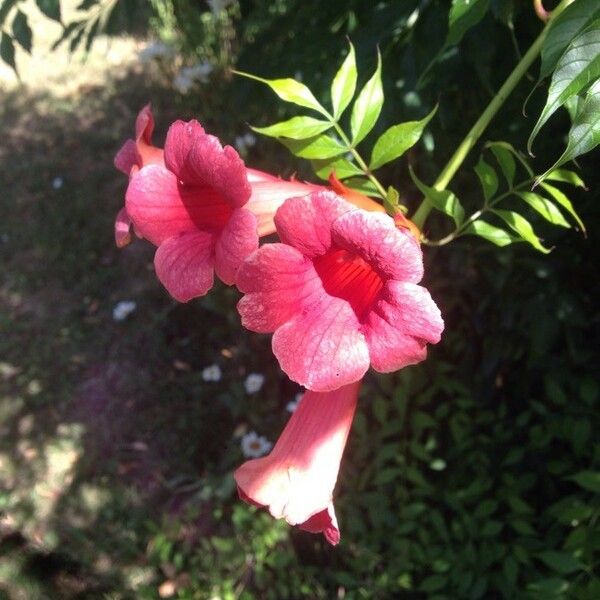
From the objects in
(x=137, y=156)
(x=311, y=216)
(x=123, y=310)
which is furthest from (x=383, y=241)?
(x=123, y=310)

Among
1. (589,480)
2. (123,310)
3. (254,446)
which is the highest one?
(589,480)

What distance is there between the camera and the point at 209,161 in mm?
818

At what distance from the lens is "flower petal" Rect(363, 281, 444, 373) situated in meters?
0.73

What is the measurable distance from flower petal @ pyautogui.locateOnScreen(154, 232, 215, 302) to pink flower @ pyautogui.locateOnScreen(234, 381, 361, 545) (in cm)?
22

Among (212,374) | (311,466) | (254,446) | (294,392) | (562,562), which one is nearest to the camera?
(311,466)

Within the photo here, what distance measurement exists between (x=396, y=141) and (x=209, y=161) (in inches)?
10.6

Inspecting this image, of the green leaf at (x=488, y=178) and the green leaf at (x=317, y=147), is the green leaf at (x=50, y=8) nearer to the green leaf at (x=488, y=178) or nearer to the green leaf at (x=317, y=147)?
the green leaf at (x=317, y=147)

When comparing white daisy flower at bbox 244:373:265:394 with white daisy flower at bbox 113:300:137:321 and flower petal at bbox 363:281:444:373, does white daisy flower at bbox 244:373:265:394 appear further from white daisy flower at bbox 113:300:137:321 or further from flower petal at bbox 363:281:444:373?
flower petal at bbox 363:281:444:373

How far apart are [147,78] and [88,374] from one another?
3025mm

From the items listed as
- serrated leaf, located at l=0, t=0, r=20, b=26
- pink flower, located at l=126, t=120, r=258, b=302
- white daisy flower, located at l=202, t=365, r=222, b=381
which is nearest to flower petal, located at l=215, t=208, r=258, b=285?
pink flower, located at l=126, t=120, r=258, b=302

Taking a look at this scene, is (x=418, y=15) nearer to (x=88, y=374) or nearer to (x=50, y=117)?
(x=88, y=374)

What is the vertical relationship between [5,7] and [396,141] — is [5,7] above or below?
below

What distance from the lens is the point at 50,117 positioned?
227 inches

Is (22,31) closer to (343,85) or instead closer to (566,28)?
(343,85)
